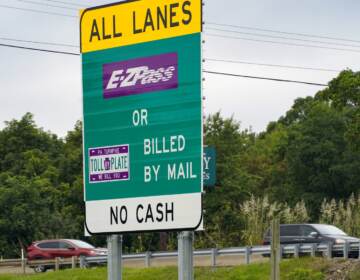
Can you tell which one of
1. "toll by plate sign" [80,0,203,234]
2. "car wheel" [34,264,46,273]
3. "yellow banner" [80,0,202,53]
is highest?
"yellow banner" [80,0,202,53]

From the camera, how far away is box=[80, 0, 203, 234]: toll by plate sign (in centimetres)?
1170

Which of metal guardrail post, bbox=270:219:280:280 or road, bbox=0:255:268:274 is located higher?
metal guardrail post, bbox=270:219:280:280

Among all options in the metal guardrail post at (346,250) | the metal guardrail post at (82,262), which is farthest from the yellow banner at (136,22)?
the metal guardrail post at (82,262)

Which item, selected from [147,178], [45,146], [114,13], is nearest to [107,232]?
[147,178]

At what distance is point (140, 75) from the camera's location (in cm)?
1225

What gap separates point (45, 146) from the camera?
82688mm

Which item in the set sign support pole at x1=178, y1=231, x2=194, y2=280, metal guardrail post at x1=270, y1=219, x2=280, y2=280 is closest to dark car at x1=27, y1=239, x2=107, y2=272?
metal guardrail post at x1=270, y1=219, x2=280, y2=280

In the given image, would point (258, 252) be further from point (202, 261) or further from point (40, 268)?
point (40, 268)

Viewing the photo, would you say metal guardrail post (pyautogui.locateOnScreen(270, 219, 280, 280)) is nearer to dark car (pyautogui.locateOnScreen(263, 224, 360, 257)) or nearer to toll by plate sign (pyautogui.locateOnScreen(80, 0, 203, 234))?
toll by plate sign (pyautogui.locateOnScreen(80, 0, 203, 234))

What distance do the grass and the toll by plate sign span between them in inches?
802

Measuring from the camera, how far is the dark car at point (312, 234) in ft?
128

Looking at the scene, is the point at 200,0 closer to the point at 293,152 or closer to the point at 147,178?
the point at 147,178

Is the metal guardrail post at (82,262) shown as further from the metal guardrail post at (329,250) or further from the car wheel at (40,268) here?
the metal guardrail post at (329,250)

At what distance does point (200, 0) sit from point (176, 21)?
469 millimetres
